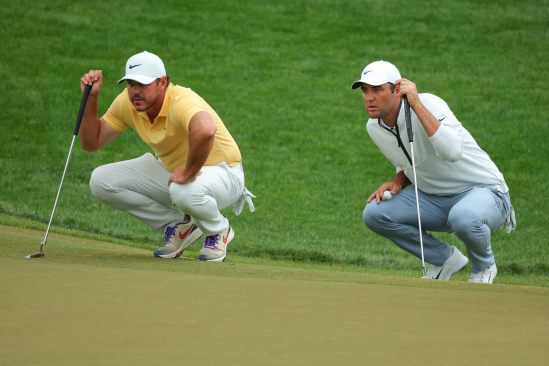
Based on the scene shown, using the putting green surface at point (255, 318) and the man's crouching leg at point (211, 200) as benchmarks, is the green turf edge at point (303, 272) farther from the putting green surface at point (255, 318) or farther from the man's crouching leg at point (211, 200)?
the man's crouching leg at point (211, 200)

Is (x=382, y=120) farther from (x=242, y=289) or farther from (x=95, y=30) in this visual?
(x=95, y=30)

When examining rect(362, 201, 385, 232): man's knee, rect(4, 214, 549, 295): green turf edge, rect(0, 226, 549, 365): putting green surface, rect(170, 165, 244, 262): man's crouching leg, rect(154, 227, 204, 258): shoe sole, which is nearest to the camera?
rect(0, 226, 549, 365): putting green surface

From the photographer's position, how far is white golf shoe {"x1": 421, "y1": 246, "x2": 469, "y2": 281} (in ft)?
17.5

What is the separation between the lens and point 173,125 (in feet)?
16.9

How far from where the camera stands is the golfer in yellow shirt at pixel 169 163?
503 centimetres

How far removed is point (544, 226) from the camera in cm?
867

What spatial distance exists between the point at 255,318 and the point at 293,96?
9.85 m

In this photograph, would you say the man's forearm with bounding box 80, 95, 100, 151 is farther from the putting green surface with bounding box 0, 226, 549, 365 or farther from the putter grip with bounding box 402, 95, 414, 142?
the putter grip with bounding box 402, 95, 414, 142

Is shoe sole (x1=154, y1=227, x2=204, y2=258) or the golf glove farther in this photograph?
the golf glove

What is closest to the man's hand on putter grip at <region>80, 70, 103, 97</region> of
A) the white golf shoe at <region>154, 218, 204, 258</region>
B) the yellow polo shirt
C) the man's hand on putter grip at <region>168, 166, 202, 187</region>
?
the yellow polo shirt

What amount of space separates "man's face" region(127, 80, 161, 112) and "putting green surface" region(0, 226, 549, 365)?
121 centimetres

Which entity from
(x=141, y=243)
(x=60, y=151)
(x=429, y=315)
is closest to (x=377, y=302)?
(x=429, y=315)

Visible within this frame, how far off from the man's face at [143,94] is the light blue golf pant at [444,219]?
164cm

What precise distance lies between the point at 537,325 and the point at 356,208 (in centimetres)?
644
